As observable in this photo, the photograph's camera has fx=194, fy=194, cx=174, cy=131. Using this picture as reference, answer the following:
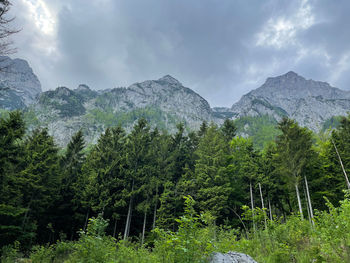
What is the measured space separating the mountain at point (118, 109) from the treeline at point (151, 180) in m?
83.2

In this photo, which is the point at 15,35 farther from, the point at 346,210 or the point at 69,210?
the point at 69,210

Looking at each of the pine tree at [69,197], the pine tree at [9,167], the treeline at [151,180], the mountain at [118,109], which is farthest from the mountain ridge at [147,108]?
the pine tree at [9,167]

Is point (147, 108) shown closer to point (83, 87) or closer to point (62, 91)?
point (62, 91)

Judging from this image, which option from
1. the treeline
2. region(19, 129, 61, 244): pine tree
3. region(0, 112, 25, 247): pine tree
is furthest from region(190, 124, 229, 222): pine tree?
region(0, 112, 25, 247): pine tree

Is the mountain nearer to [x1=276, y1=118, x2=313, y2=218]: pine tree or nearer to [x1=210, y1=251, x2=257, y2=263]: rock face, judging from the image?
[x1=276, y1=118, x2=313, y2=218]: pine tree

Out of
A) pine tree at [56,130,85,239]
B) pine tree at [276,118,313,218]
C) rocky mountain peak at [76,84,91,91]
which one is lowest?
pine tree at [56,130,85,239]

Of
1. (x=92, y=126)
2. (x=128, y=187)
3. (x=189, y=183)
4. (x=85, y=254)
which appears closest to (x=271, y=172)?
(x=189, y=183)

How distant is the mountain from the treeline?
83.2 metres

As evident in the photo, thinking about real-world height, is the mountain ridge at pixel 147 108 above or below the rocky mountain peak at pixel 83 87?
below

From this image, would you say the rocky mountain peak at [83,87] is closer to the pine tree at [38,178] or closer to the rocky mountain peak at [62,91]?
the rocky mountain peak at [62,91]

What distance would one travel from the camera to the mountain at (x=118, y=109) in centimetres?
10771

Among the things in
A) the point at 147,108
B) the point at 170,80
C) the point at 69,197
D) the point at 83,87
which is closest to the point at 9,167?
the point at 69,197

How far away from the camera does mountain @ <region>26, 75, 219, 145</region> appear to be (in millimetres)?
107713

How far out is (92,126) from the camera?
369ft
